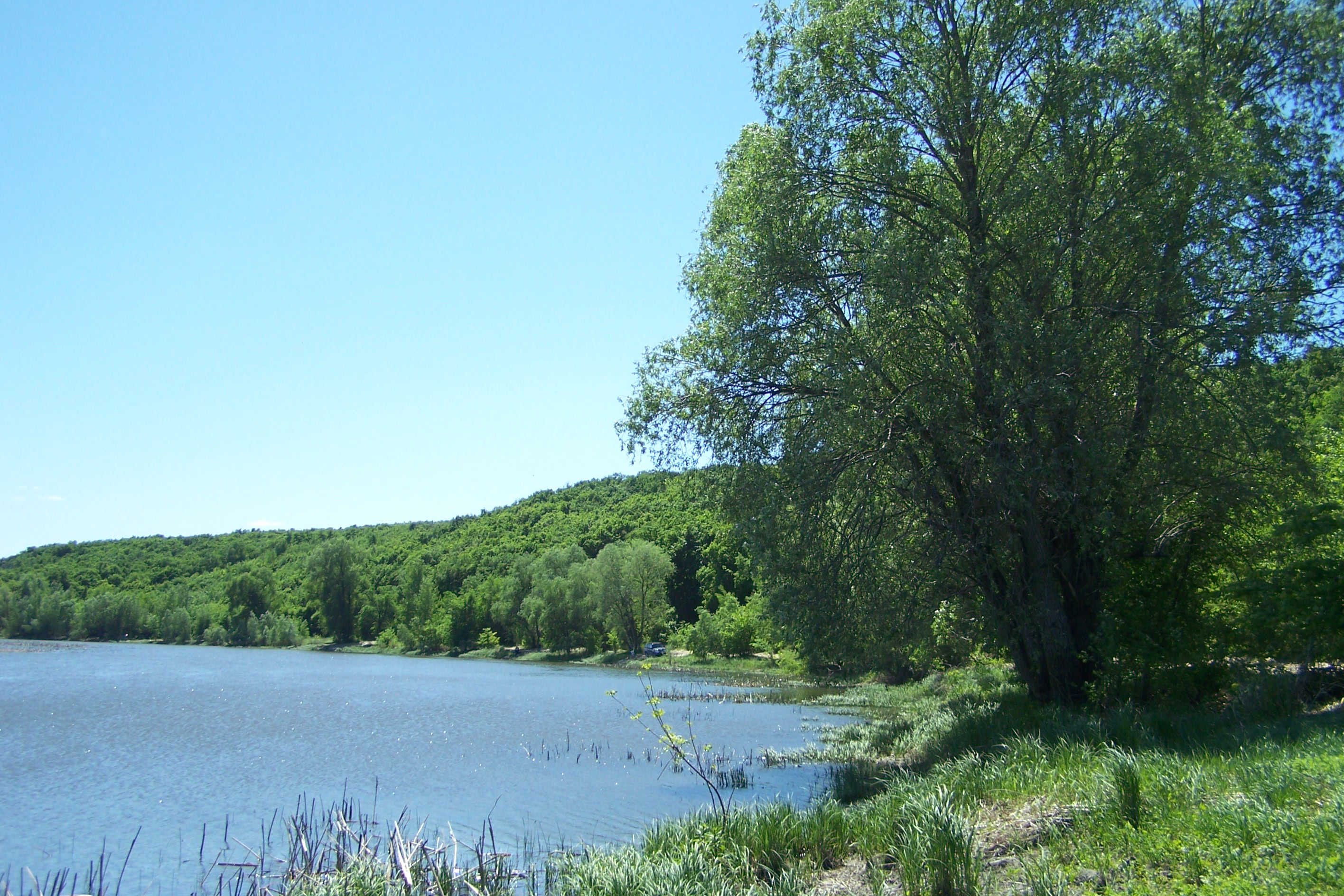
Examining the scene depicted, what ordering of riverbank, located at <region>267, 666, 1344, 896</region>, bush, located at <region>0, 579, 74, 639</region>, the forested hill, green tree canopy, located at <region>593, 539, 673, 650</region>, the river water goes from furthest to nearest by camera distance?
bush, located at <region>0, 579, 74, 639</region>
the forested hill
green tree canopy, located at <region>593, 539, 673, 650</region>
the river water
riverbank, located at <region>267, 666, 1344, 896</region>

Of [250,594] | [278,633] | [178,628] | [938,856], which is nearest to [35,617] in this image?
[178,628]

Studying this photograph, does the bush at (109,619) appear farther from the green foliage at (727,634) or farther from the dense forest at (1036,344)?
the dense forest at (1036,344)

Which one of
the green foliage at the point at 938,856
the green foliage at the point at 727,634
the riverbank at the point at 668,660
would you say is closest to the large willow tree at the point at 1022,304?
the green foliage at the point at 938,856

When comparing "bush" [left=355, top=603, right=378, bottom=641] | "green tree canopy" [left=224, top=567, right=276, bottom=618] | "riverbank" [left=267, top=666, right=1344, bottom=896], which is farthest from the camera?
"green tree canopy" [left=224, top=567, right=276, bottom=618]

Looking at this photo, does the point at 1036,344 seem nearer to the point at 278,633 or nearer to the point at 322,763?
the point at 322,763

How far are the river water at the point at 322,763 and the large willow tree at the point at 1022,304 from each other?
5867 mm

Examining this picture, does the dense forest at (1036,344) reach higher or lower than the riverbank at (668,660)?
higher

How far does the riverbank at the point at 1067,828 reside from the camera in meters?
6.98

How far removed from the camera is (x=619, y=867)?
8.52 metres

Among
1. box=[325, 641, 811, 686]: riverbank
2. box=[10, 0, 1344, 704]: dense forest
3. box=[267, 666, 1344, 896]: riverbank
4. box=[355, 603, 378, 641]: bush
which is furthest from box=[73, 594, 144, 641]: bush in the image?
box=[267, 666, 1344, 896]: riverbank

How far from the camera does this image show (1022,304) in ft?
46.9

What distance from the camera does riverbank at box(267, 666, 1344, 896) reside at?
698 centimetres

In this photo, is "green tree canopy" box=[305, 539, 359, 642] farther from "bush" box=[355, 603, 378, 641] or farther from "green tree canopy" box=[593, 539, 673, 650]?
"green tree canopy" box=[593, 539, 673, 650]

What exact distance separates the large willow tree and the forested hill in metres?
47.6
